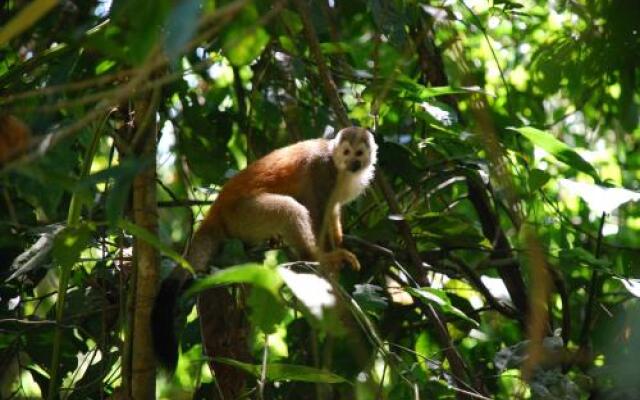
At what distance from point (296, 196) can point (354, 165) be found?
464 millimetres

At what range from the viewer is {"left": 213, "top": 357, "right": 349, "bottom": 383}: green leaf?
2646mm


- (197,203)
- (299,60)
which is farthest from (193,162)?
(299,60)

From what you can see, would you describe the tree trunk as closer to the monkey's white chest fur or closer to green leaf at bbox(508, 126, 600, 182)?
green leaf at bbox(508, 126, 600, 182)

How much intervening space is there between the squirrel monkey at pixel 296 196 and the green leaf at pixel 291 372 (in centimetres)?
159

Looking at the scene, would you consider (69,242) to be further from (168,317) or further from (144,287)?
(168,317)

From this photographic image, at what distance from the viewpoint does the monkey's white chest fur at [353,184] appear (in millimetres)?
5219

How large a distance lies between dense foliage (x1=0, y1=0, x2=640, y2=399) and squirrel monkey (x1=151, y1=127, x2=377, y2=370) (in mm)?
164

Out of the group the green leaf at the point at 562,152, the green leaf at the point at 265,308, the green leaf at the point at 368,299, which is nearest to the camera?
the green leaf at the point at 265,308

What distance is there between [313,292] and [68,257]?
90 cm

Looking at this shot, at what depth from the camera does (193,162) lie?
4.66 m

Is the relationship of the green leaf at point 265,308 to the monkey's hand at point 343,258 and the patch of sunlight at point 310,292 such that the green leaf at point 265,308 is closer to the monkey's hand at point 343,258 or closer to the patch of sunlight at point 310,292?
the patch of sunlight at point 310,292

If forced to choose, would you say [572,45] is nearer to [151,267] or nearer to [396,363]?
[396,363]

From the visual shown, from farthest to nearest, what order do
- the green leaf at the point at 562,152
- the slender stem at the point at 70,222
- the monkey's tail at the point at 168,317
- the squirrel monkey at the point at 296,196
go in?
the squirrel monkey at the point at 296,196 < the green leaf at the point at 562,152 < the monkey's tail at the point at 168,317 < the slender stem at the point at 70,222

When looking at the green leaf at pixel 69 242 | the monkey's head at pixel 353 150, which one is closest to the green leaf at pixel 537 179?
the monkey's head at pixel 353 150
